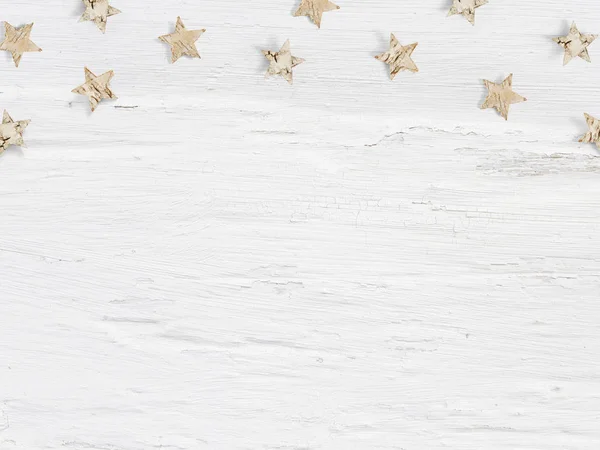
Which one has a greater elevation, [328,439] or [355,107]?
[355,107]

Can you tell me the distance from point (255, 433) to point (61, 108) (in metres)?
0.49

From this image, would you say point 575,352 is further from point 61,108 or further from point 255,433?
point 61,108

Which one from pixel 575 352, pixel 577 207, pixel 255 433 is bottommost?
pixel 255 433

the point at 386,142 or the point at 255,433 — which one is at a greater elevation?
the point at 386,142

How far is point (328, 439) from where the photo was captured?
0.72m

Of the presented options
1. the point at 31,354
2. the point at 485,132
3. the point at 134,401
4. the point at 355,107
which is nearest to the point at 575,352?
the point at 485,132

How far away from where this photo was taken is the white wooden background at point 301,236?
71cm

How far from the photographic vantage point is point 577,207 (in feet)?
2.36

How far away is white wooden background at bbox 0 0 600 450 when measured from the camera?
710 mm

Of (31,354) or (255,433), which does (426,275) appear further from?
(31,354)

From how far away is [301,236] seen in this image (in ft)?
2.36

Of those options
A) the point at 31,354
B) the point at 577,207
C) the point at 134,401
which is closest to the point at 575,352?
the point at 577,207

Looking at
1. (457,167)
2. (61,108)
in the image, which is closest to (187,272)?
(61,108)

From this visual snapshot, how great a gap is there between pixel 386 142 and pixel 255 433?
42cm
